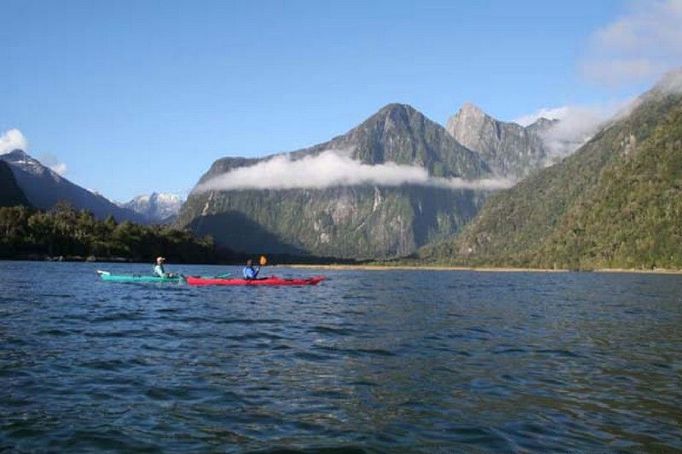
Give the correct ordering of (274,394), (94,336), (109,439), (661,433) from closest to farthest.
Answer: (109,439) < (661,433) < (274,394) < (94,336)

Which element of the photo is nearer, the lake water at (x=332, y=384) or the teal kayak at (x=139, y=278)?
the lake water at (x=332, y=384)

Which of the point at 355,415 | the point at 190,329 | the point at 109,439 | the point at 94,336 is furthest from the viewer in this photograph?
the point at 190,329

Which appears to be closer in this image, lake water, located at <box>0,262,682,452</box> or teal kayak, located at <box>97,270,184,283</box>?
lake water, located at <box>0,262,682,452</box>

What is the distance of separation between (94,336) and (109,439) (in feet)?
57.5

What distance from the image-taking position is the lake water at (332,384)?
14.5m

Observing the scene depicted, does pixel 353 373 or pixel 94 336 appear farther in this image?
pixel 94 336

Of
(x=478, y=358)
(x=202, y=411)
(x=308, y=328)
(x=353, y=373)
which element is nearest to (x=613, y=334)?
(x=478, y=358)

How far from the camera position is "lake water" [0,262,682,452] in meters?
14.5

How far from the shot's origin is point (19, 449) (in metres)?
13.1

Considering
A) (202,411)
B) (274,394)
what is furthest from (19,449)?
(274,394)

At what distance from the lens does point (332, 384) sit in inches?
796

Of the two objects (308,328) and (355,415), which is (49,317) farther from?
(355,415)

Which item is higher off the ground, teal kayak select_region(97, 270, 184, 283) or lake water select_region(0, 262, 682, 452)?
teal kayak select_region(97, 270, 184, 283)

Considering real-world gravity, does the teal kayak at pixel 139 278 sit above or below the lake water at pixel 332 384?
above
